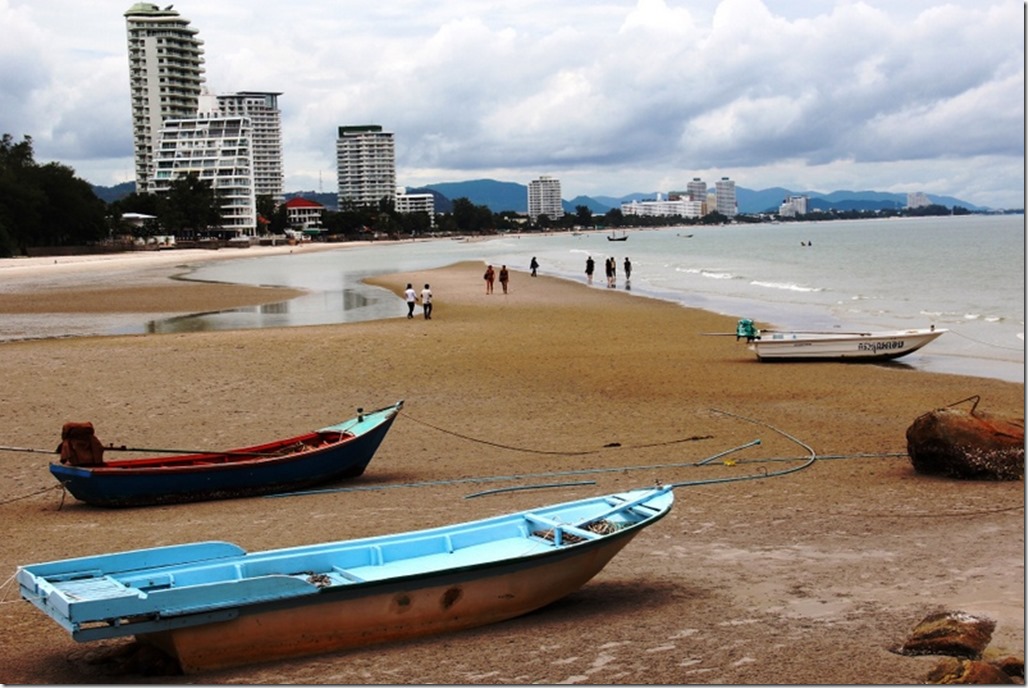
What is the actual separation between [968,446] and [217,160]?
177 meters

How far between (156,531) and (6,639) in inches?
121

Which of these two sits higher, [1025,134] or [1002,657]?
[1025,134]

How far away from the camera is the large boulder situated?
1241 cm

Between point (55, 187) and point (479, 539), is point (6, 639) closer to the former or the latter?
point (479, 539)

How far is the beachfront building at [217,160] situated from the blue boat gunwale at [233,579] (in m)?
166

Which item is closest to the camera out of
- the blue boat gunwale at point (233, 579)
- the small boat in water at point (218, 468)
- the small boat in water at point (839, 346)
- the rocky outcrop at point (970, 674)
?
the rocky outcrop at point (970, 674)

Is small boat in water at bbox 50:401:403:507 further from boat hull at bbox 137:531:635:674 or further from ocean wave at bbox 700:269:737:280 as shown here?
ocean wave at bbox 700:269:737:280

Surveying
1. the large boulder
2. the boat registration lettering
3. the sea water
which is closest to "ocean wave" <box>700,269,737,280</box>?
the sea water

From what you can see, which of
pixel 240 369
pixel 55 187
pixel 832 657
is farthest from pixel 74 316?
Result: pixel 55 187

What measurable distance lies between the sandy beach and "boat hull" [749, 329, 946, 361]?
1.29ft

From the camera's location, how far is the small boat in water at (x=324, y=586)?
287 inches

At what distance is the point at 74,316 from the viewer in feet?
123

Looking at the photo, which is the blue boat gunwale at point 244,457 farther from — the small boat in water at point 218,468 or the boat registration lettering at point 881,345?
the boat registration lettering at point 881,345

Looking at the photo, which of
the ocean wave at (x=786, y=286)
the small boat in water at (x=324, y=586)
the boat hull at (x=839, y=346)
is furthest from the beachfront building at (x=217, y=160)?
the small boat in water at (x=324, y=586)
